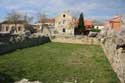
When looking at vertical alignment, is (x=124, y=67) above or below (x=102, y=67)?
above

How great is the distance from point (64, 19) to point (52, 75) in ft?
194

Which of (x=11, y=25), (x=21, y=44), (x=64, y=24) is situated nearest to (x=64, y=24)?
(x=64, y=24)

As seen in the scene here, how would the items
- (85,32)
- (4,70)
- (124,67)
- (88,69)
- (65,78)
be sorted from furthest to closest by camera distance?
(85,32) → (88,69) → (4,70) → (65,78) → (124,67)

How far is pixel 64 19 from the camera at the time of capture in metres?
71.0

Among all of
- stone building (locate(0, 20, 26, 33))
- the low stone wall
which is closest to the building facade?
stone building (locate(0, 20, 26, 33))

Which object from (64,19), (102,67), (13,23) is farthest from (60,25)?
(102,67)

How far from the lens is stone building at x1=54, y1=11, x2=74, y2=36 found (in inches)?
2758

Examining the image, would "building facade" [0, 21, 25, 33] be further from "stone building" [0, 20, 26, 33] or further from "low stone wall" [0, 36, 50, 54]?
"low stone wall" [0, 36, 50, 54]

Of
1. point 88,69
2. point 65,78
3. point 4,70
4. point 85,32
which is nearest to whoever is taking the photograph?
point 65,78

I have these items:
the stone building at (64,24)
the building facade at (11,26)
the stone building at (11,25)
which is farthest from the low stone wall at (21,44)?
the stone building at (11,25)

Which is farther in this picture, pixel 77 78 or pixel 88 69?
pixel 88 69

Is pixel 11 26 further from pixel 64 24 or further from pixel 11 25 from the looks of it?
pixel 64 24

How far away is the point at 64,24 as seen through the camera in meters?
71.6

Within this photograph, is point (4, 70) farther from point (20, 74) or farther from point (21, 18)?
point (21, 18)
